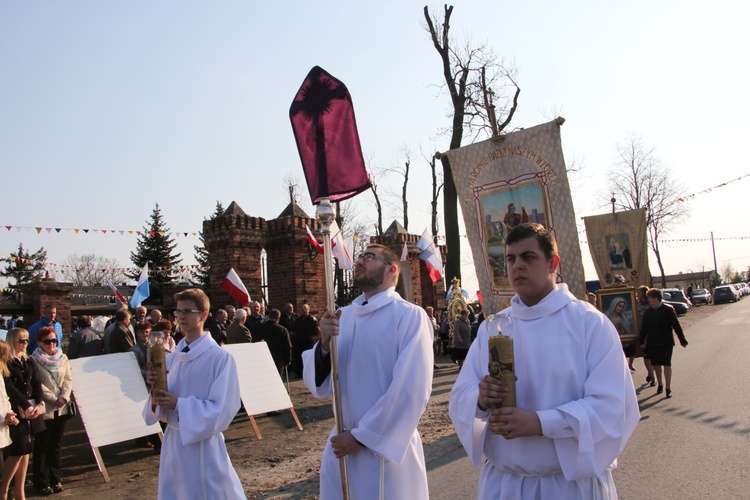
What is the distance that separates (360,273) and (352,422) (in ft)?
3.00

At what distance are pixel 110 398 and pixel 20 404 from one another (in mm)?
1790

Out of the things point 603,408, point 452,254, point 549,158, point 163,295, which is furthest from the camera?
point 452,254

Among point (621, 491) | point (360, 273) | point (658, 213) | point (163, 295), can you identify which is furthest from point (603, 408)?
point (658, 213)

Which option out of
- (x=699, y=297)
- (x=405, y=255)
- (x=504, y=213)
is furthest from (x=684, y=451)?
(x=699, y=297)

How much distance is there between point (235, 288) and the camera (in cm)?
1347

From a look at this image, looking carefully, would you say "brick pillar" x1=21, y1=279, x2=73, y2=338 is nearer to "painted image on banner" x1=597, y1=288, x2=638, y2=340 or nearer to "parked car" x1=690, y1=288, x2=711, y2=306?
"painted image on banner" x1=597, y1=288, x2=638, y2=340

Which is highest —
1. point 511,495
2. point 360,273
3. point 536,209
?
point 536,209

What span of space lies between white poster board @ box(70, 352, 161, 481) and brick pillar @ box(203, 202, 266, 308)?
5.94 m

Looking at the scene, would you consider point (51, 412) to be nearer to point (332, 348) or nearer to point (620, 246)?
point (332, 348)

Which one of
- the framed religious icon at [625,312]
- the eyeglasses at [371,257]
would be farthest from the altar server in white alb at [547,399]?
the framed religious icon at [625,312]

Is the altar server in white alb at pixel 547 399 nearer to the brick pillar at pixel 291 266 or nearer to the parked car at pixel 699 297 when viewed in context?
the brick pillar at pixel 291 266

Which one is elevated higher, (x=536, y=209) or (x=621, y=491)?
(x=536, y=209)

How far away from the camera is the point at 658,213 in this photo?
124 feet

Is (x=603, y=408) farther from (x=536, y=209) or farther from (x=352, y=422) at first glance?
(x=536, y=209)
